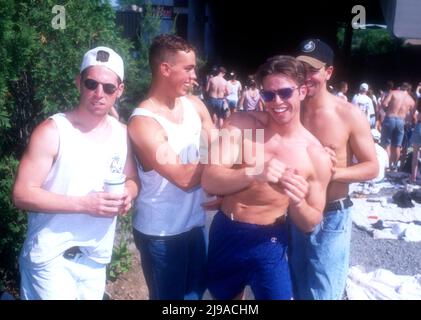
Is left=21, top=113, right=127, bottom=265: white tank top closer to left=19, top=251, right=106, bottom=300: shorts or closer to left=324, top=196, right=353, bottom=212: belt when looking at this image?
left=19, top=251, right=106, bottom=300: shorts

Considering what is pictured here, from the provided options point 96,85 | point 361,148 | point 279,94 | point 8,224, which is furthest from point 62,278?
point 361,148

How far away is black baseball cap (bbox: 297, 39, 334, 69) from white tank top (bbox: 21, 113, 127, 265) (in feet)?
4.06

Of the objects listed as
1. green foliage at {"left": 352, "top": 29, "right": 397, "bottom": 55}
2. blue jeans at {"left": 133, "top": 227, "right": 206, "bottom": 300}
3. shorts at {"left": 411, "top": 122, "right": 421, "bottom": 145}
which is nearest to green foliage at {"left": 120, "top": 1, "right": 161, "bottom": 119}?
blue jeans at {"left": 133, "top": 227, "right": 206, "bottom": 300}

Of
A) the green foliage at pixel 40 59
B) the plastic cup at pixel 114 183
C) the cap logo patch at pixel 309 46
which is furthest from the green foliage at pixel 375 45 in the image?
the plastic cup at pixel 114 183

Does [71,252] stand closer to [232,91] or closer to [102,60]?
[102,60]

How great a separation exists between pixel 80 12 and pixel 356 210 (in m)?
5.24

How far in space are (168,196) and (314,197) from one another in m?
0.80

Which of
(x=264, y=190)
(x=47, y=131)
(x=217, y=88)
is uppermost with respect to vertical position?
(x=47, y=131)

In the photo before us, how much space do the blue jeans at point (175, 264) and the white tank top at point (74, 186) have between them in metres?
0.32

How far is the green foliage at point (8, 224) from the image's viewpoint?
3574 mm

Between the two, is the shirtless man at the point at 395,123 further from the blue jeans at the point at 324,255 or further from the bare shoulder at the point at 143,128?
the bare shoulder at the point at 143,128

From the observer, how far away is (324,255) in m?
3.05

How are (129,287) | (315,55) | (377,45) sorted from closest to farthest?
(315,55), (129,287), (377,45)

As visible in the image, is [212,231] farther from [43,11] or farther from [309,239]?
[43,11]
